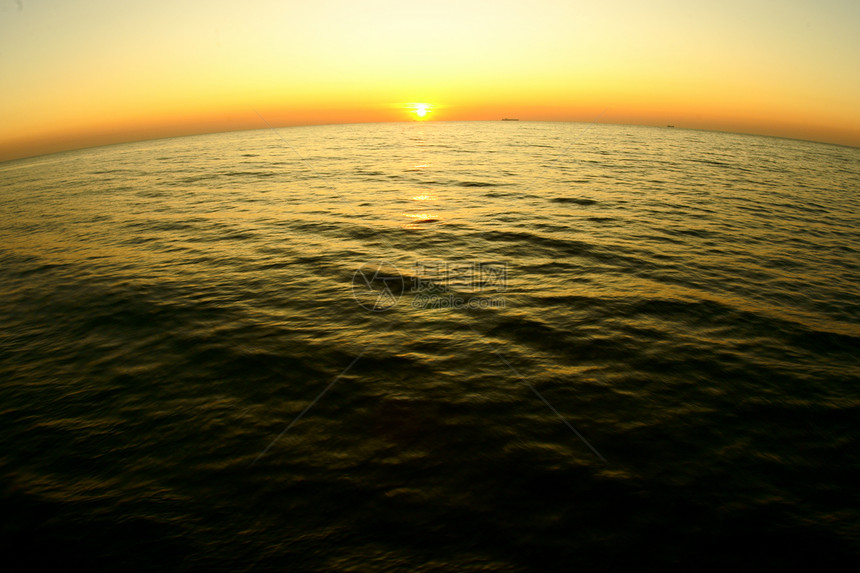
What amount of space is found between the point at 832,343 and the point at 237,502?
1250 cm

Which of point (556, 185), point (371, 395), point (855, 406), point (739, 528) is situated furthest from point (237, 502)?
point (556, 185)

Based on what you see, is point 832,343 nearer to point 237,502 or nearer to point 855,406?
point 855,406

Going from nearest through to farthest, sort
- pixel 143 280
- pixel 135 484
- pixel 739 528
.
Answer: pixel 739 528 → pixel 135 484 → pixel 143 280

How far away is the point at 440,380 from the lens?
7.39 m

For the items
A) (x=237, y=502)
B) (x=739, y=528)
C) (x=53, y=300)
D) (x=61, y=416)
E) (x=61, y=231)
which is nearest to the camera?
(x=739, y=528)

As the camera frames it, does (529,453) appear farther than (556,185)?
No

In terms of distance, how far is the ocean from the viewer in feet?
15.0

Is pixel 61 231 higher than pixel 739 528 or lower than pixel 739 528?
higher

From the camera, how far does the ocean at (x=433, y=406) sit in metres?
4.56

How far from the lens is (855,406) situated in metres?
6.90

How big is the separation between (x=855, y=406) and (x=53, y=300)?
19.8 metres

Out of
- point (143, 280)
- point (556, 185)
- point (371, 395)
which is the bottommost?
point (371, 395)

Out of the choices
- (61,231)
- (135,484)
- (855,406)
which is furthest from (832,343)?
(61,231)

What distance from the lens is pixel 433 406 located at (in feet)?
21.9
